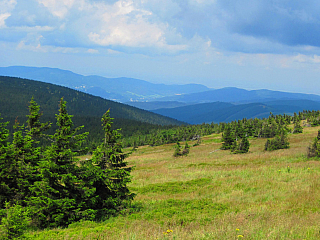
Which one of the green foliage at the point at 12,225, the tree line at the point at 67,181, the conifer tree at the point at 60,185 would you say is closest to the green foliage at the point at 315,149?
the tree line at the point at 67,181

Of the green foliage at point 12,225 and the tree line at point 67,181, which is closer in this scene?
the green foliage at point 12,225

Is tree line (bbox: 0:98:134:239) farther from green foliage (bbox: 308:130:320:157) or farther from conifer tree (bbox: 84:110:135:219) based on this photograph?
green foliage (bbox: 308:130:320:157)

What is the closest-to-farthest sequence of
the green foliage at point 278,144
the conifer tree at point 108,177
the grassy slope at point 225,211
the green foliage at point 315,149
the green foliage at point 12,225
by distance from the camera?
the green foliage at point 12,225, the grassy slope at point 225,211, the conifer tree at point 108,177, the green foliage at point 315,149, the green foliage at point 278,144

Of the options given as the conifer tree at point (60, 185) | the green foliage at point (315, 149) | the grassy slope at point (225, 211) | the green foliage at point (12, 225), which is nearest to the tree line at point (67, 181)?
the conifer tree at point (60, 185)

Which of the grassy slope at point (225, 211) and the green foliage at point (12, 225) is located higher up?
the green foliage at point (12, 225)

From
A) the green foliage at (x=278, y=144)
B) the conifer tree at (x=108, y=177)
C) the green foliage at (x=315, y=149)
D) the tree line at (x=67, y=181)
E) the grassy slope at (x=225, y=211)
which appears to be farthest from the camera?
the green foliage at (x=278, y=144)

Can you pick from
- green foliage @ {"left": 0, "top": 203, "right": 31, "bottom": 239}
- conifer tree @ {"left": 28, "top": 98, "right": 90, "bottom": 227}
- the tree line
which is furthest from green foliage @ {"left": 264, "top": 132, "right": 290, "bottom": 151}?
green foliage @ {"left": 0, "top": 203, "right": 31, "bottom": 239}

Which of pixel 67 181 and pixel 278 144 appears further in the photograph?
pixel 278 144

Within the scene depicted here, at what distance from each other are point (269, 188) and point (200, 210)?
5.24 meters

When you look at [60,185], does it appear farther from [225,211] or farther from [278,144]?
[278,144]

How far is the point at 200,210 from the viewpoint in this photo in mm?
11047

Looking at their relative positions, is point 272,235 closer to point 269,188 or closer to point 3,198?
point 269,188

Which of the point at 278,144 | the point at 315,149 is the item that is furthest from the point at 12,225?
the point at 278,144

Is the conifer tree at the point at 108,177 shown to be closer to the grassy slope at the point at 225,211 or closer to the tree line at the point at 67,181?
the tree line at the point at 67,181
